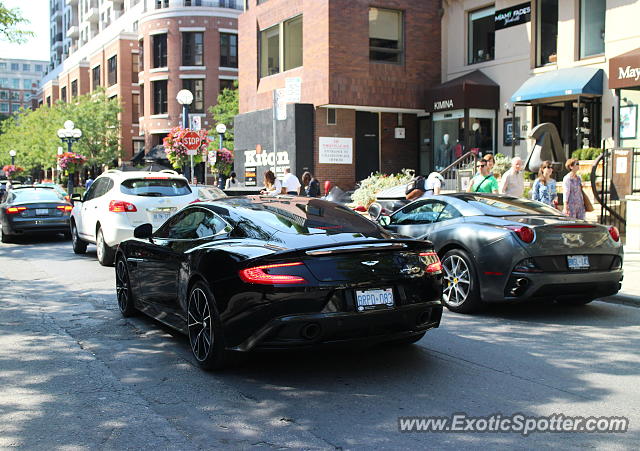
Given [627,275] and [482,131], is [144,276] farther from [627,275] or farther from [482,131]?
[482,131]

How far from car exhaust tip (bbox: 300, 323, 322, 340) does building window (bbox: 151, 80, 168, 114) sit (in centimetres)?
4699

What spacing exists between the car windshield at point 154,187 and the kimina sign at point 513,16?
52.9 feet

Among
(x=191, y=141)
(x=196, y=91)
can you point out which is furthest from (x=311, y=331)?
(x=196, y=91)

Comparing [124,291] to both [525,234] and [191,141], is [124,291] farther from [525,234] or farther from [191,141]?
[191,141]

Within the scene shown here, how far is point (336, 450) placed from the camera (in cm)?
393

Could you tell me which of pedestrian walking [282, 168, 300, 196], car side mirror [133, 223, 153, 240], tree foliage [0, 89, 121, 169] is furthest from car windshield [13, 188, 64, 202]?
tree foliage [0, 89, 121, 169]

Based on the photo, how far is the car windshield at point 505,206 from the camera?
832cm

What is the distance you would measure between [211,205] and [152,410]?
7.80 feet

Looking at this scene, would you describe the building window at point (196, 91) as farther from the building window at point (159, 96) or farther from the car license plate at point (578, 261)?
the car license plate at point (578, 261)

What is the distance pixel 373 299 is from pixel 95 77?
211 feet

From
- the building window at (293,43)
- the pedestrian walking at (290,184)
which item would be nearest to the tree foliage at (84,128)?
the building window at (293,43)

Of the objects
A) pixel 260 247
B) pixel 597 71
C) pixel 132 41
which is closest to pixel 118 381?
pixel 260 247

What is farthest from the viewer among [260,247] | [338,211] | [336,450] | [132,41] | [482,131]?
[132,41]

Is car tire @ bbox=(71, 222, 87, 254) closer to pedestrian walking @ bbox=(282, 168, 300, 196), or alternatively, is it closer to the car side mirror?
pedestrian walking @ bbox=(282, 168, 300, 196)
